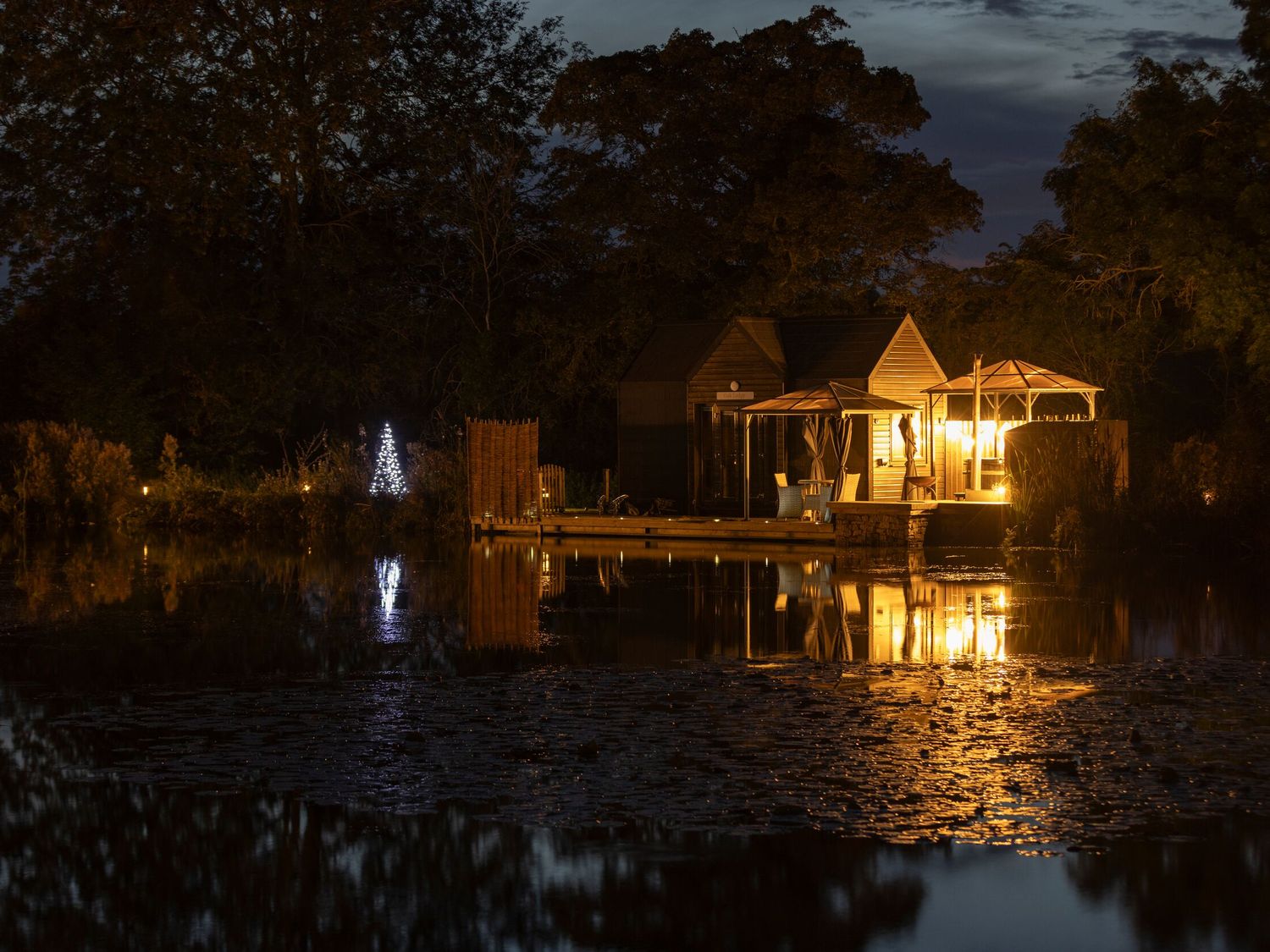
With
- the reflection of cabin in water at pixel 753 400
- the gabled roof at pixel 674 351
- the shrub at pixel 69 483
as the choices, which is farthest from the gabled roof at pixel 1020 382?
the shrub at pixel 69 483

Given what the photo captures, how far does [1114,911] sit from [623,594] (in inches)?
541

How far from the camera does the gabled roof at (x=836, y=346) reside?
36.5 metres

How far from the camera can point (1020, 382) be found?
3403 centimetres

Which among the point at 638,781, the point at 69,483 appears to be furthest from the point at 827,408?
the point at 638,781

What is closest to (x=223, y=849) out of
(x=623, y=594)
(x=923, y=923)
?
(x=923, y=923)

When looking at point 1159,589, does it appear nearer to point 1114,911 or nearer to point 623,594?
point 623,594

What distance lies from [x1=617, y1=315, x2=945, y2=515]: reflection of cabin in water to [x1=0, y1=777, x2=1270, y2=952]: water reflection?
28930 mm

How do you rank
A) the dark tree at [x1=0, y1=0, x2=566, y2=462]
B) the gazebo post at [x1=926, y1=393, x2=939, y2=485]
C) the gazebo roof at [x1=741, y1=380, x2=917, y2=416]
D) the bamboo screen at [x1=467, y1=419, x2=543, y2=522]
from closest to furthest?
the gazebo roof at [x1=741, y1=380, x2=917, y2=416] < the bamboo screen at [x1=467, y1=419, x2=543, y2=522] < the gazebo post at [x1=926, y1=393, x2=939, y2=485] < the dark tree at [x1=0, y1=0, x2=566, y2=462]

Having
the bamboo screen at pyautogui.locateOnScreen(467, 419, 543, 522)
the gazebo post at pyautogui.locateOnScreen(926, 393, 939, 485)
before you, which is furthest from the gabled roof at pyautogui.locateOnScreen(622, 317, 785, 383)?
the bamboo screen at pyautogui.locateOnScreen(467, 419, 543, 522)

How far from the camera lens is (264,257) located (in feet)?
147

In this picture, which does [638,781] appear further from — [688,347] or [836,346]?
[688,347]

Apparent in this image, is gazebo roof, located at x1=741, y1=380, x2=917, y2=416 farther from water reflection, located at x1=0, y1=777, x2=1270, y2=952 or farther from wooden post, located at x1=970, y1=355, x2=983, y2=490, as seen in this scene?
water reflection, located at x1=0, y1=777, x2=1270, y2=952

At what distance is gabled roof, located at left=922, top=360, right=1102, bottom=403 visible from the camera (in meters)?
33.8

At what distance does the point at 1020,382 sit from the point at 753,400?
6.25 m
